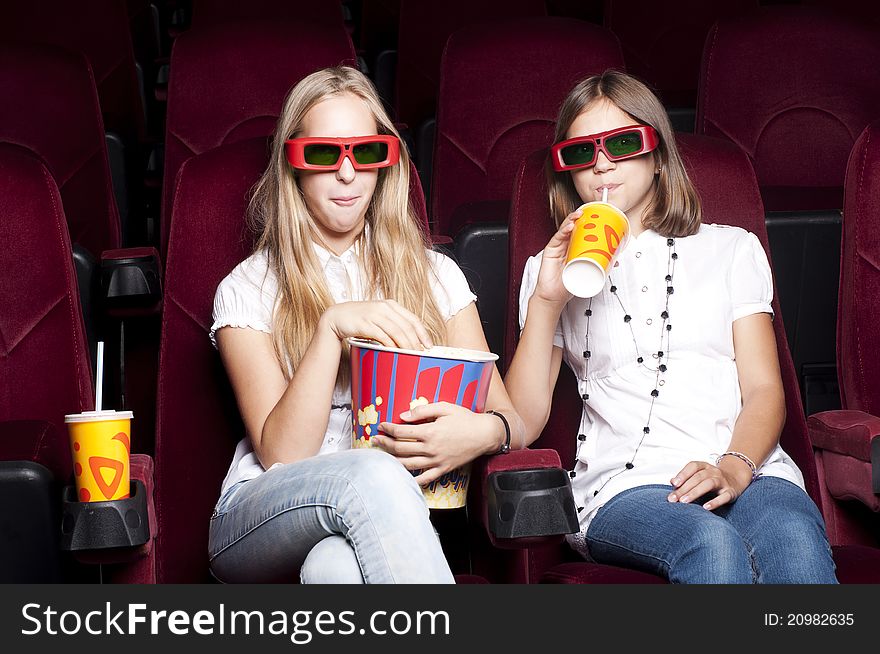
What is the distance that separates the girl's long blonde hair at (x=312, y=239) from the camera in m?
1.42

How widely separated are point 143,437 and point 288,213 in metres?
0.62

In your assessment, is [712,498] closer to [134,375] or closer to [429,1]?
[134,375]

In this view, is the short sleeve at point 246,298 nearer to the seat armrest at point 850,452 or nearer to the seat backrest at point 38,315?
the seat backrest at point 38,315

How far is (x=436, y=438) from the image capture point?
1195mm

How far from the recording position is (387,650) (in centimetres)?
107

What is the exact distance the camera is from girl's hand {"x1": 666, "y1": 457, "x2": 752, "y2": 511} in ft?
4.41

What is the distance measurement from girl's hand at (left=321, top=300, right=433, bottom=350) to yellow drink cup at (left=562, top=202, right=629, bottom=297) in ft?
0.59

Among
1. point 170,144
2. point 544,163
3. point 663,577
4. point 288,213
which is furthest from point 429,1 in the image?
point 663,577

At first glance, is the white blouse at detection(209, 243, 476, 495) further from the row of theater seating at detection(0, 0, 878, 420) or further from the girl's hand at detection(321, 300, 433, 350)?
the row of theater seating at detection(0, 0, 878, 420)

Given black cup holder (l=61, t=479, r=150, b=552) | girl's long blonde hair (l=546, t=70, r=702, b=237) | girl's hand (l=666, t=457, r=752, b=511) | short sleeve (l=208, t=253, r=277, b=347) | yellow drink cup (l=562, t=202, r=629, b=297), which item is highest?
girl's long blonde hair (l=546, t=70, r=702, b=237)

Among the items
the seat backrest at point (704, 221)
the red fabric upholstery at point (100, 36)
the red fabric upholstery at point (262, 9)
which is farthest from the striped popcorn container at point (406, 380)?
the red fabric upholstery at point (262, 9)

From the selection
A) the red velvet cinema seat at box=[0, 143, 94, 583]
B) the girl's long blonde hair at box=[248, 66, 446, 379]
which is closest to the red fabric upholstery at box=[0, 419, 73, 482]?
the red velvet cinema seat at box=[0, 143, 94, 583]

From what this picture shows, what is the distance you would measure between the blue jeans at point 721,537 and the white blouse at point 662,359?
5cm

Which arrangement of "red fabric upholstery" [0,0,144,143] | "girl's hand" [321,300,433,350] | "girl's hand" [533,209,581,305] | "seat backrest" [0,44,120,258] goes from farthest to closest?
"red fabric upholstery" [0,0,144,143] < "seat backrest" [0,44,120,258] < "girl's hand" [533,209,581,305] < "girl's hand" [321,300,433,350]
